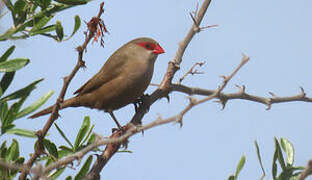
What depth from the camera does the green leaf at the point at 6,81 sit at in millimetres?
3289

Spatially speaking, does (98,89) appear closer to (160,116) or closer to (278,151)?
(278,151)

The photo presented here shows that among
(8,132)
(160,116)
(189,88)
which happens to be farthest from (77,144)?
(160,116)

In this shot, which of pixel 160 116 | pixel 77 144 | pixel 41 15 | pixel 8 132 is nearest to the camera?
pixel 160 116

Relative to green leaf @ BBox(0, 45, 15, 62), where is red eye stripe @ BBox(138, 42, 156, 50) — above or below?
below

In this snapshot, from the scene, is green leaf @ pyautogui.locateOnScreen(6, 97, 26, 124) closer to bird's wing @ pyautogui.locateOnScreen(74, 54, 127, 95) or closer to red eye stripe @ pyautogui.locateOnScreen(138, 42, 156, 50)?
bird's wing @ pyautogui.locateOnScreen(74, 54, 127, 95)

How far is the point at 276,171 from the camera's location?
3.29 metres

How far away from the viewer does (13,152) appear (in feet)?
11.2

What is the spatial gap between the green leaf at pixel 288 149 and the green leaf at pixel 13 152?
192 cm

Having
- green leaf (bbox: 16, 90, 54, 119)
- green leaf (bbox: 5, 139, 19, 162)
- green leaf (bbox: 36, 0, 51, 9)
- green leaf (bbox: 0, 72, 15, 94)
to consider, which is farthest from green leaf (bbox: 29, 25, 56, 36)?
green leaf (bbox: 5, 139, 19, 162)

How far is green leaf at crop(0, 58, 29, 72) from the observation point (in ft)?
10.3

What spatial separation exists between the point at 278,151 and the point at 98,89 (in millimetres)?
2473

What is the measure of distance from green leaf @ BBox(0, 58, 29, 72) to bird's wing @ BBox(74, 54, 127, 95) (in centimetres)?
205

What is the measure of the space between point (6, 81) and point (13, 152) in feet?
1.71

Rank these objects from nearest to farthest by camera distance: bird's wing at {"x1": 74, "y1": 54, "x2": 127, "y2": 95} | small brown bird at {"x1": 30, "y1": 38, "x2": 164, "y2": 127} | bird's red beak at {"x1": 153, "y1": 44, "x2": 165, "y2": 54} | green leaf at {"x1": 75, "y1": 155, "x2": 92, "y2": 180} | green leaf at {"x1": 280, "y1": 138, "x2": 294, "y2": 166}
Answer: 1. green leaf at {"x1": 280, "y1": 138, "x2": 294, "y2": 166}
2. green leaf at {"x1": 75, "y1": 155, "x2": 92, "y2": 180}
3. small brown bird at {"x1": 30, "y1": 38, "x2": 164, "y2": 127}
4. bird's wing at {"x1": 74, "y1": 54, "x2": 127, "y2": 95}
5. bird's red beak at {"x1": 153, "y1": 44, "x2": 165, "y2": 54}
